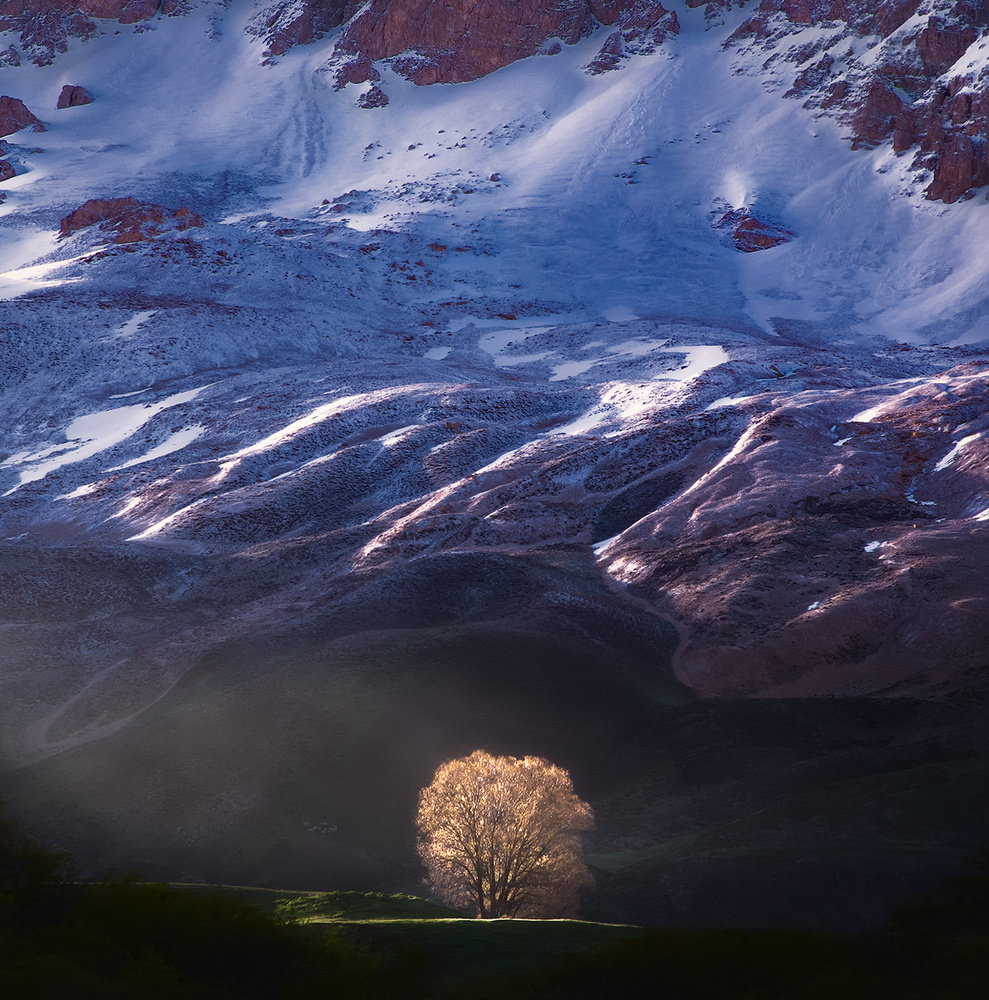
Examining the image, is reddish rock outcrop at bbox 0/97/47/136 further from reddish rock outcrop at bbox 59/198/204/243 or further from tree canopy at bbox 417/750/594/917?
tree canopy at bbox 417/750/594/917

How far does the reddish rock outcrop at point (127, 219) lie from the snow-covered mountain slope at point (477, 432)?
0.74m

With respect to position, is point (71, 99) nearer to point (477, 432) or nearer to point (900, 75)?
point (477, 432)

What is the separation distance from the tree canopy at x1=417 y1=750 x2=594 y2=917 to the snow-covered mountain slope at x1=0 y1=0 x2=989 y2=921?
3.79 metres

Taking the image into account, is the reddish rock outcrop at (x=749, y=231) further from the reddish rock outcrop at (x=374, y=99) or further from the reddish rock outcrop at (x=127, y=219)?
the reddish rock outcrop at (x=127, y=219)

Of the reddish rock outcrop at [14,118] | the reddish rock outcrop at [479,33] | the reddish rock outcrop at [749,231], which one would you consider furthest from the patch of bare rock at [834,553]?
the reddish rock outcrop at [14,118]

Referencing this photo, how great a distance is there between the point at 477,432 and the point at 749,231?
92.7 meters

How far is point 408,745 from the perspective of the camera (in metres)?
34.8

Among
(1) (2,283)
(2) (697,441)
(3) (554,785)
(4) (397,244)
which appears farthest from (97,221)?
(3) (554,785)

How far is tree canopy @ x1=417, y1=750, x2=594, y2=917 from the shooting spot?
80.3ft

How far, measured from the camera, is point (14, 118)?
184750 millimetres

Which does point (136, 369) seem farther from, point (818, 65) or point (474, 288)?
point (818, 65)

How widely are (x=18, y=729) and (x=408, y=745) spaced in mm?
19096

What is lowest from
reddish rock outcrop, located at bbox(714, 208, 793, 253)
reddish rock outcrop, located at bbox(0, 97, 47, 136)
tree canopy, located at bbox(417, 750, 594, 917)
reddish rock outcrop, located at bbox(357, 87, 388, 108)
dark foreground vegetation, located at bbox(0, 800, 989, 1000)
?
reddish rock outcrop, located at bbox(714, 208, 793, 253)

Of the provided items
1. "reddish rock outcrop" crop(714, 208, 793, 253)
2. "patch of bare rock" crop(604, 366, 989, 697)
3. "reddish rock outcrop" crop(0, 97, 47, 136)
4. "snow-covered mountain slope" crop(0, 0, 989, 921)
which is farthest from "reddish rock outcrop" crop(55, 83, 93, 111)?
"patch of bare rock" crop(604, 366, 989, 697)
